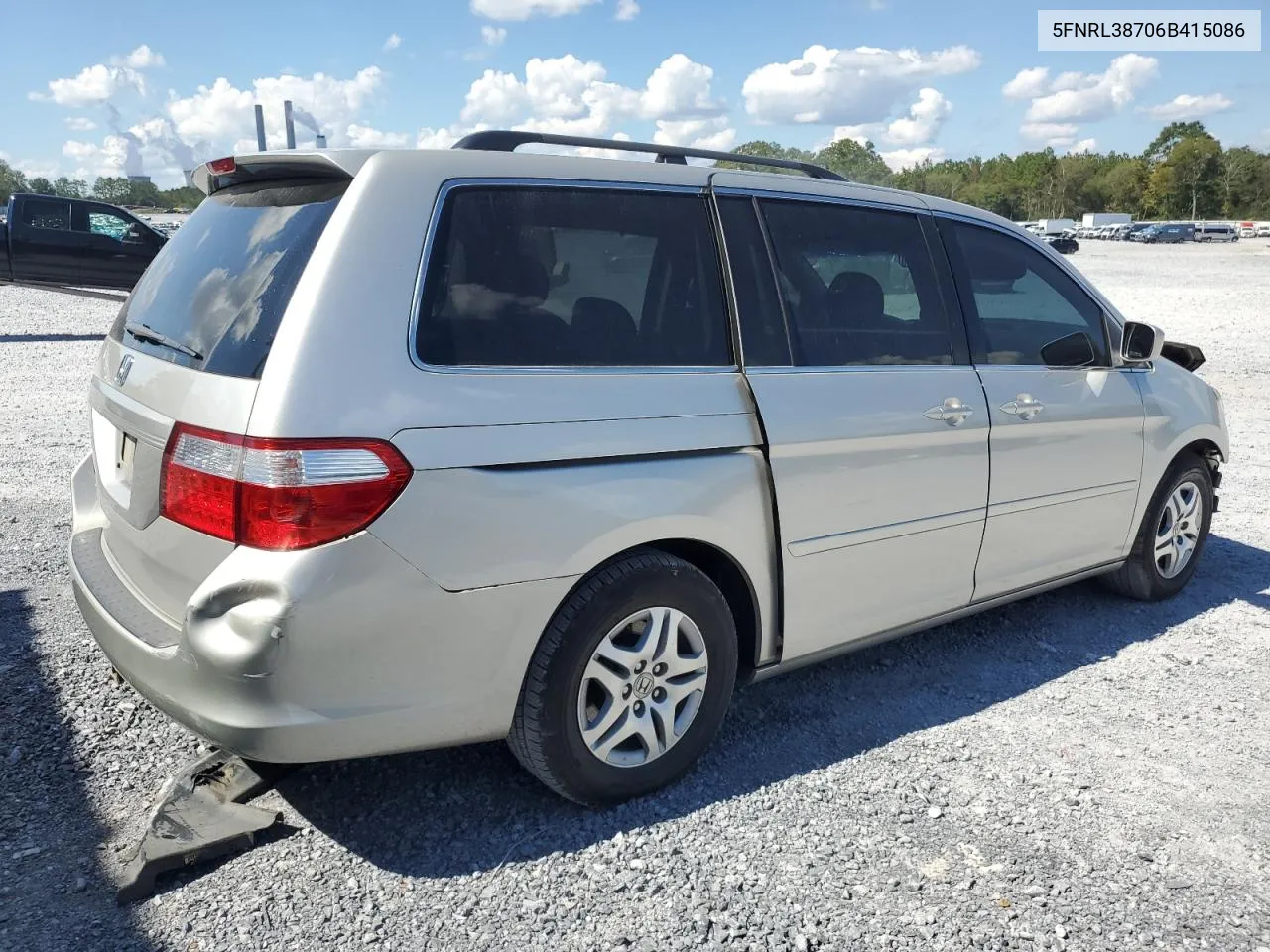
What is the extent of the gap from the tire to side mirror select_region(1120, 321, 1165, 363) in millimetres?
706

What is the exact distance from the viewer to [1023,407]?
395 centimetres

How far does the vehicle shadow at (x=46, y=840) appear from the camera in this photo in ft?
7.95

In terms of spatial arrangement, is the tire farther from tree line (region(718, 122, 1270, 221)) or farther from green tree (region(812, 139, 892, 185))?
tree line (region(718, 122, 1270, 221))

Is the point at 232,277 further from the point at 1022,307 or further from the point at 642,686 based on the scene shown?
the point at 1022,307

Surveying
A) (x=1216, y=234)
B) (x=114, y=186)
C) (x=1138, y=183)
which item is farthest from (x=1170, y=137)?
(x=114, y=186)

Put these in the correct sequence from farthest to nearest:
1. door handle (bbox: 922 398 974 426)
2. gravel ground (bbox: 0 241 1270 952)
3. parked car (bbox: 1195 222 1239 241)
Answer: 1. parked car (bbox: 1195 222 1239 241)
2. door handle (bbox: 922 398 974 426)
3. gravel ground (bbox: 0 241 1270 952)

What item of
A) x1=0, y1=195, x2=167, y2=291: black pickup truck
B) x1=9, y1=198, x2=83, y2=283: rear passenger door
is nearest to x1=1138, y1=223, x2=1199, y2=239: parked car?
x1=0, y1=195, x2=167, y2=291: black pickup truck

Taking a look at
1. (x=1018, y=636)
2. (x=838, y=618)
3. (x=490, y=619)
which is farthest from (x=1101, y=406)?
(x=490, y=619)

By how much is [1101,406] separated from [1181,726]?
1.39m

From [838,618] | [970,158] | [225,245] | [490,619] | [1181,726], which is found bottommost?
[1181,726]

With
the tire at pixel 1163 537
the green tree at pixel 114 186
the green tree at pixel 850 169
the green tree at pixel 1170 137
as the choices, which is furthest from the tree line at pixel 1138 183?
the tire at pixel 1163 537

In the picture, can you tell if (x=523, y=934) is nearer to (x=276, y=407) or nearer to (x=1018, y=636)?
(x=276, y=407)

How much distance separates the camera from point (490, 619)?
2621 mm

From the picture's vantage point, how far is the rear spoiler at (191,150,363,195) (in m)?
2.70
